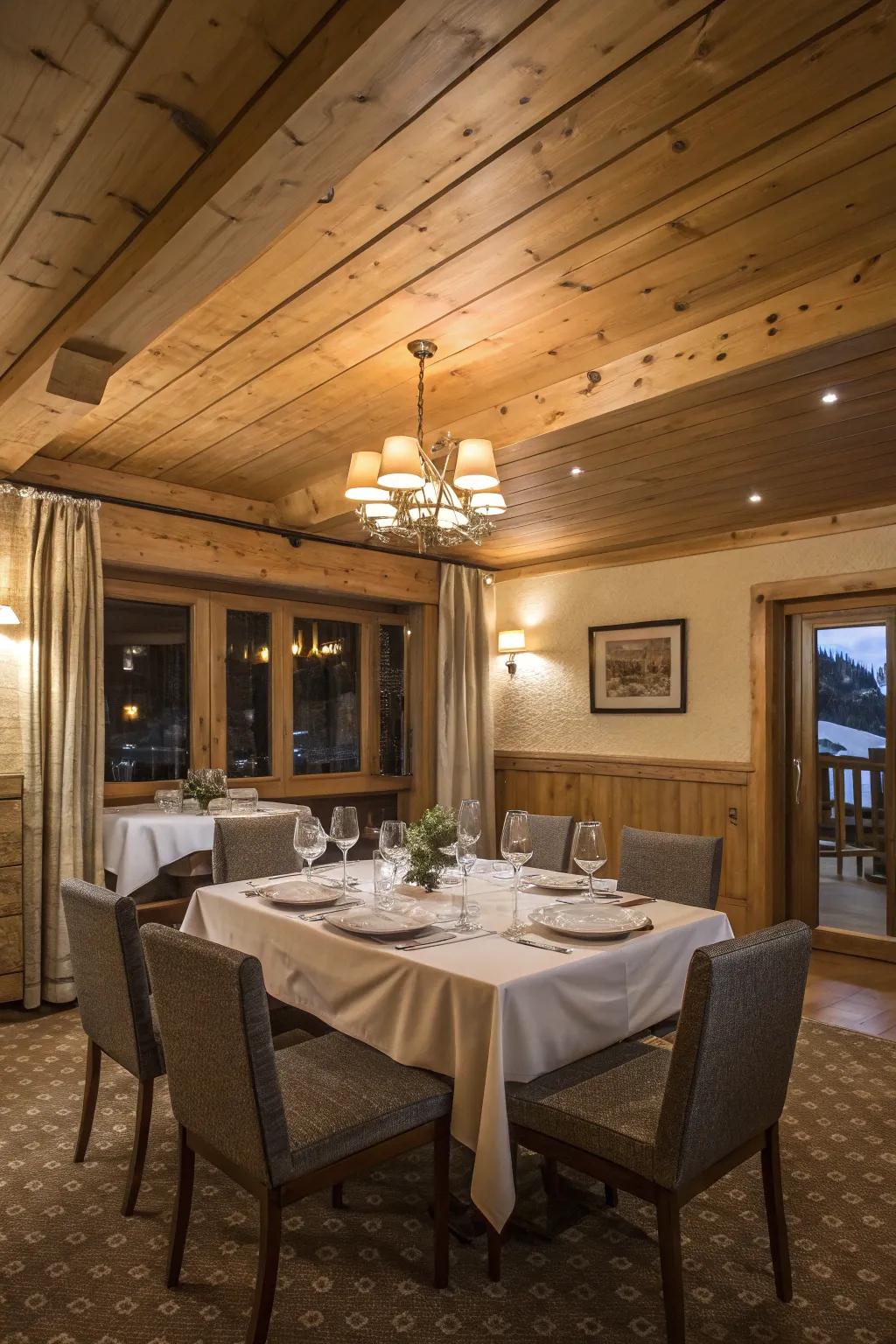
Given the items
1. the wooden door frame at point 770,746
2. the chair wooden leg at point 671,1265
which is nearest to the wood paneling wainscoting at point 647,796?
the wooden door frame at point 770,746

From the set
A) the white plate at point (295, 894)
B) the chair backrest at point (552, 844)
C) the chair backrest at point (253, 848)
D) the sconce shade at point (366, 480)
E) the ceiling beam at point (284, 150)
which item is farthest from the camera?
the chair backrest at point (552, 844)

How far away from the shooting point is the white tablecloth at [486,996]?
1890 millimetres

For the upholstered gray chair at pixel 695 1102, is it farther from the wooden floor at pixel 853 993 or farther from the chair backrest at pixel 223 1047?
the wooden floor at pixel 853 993

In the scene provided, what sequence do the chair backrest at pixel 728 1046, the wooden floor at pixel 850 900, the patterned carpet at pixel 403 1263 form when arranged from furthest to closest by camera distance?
the wooden floor at pixel 850 900 < the patterned carpet at pixel 403 1263 < the chair backrest at pixel 728 1046

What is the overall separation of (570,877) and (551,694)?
3.31 m

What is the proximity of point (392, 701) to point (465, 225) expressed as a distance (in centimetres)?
412

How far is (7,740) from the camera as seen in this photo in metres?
3.92

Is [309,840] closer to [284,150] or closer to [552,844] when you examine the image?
[552,844]

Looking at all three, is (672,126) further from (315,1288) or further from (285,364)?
(315,1288)

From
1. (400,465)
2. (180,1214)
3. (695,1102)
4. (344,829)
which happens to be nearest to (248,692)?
(344,829)

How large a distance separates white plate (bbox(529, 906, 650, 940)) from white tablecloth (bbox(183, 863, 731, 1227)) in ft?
0.10

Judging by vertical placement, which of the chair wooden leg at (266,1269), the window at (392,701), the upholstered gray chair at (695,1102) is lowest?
the chair wooden leg at (266,1269)

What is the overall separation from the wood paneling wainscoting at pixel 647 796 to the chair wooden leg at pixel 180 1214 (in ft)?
11.4

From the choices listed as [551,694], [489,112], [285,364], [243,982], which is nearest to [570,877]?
[243,982]
